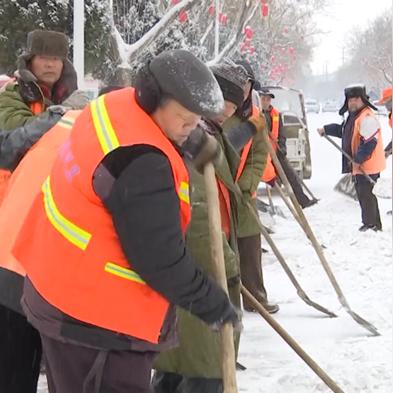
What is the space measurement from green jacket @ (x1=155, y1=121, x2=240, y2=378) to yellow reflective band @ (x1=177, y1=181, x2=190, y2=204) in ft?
2.20

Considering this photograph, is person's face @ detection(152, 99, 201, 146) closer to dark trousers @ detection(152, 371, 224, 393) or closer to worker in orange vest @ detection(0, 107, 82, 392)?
worker in orange vest @ detection(0, 107, 82, 392)

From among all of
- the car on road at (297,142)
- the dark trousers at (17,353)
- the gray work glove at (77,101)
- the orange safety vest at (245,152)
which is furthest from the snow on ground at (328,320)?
the car on road at (297,142)

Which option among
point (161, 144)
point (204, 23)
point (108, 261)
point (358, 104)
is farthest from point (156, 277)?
point (204, 23)

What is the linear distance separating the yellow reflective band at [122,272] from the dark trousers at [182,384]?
1011 millimetres

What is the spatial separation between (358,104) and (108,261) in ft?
21.3

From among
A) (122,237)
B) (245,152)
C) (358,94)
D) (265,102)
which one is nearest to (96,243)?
(122,237)

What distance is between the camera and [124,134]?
6.30 ft

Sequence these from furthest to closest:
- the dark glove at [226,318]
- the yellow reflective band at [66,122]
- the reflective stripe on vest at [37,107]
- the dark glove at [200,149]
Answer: the reflective stripe on vest at [37,107]
the yellow reflective band at [66,122]
the dark glove at [200,149]
the dark glove at [226,318]

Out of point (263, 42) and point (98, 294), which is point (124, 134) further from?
point (263, 42)

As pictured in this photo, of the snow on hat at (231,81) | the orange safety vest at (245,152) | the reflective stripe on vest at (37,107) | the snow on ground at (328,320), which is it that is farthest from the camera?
the orange safety vest at (245,152)

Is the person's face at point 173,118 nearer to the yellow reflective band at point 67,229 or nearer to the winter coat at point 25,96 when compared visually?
the yellow reflective band at point 67,229

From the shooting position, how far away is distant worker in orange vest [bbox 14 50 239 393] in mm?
1885

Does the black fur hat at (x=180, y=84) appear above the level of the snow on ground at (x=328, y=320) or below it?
above

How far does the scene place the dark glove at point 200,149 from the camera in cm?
235
